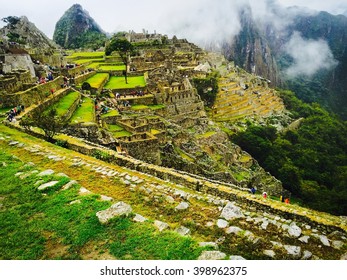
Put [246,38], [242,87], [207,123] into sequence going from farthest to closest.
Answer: [246,38], [242,87], [207,123]

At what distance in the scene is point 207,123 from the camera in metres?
33.2

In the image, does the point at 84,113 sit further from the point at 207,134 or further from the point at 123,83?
the point at 123,83

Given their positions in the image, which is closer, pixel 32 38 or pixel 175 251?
pixel 175 251

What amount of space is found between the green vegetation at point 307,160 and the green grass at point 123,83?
43.2 ft

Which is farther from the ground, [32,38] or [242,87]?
[32,38]

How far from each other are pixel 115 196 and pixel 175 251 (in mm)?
2742

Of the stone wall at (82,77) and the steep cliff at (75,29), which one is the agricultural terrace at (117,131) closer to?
the stone wall at (82,77)

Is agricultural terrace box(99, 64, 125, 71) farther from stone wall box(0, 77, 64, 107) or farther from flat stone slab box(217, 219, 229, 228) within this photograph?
flat stone slab box(217, 219, 229, 228)

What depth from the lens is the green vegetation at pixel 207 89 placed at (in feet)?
136

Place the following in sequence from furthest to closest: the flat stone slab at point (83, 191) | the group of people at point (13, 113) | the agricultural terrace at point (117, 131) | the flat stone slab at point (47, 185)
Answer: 1. the agricultural terrace at point (117, 131)
2. the group of people at point (13, 113)
3. the flat stone slab at point (47, 185)
4. the flat stone slab at point (83, 191)

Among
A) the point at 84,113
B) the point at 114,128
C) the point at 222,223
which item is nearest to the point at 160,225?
the point at 222,223

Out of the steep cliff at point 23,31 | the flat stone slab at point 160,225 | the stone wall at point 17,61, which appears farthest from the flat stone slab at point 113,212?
the steep cliff at point 23,31
